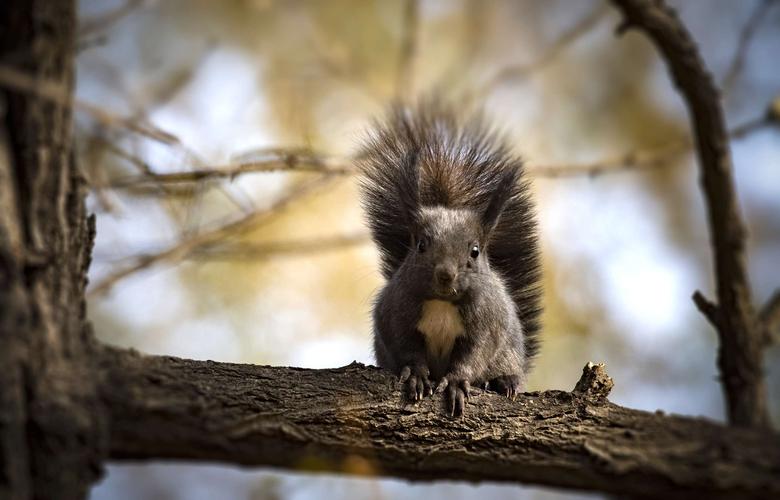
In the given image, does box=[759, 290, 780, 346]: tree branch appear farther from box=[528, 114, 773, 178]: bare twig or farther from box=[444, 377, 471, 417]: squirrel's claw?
box=[528, 114, 773, 178]: bare twig

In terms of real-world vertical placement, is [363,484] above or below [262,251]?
below

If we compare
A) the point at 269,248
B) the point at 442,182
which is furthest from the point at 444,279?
the point at 269,248

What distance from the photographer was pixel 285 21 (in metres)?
6.76

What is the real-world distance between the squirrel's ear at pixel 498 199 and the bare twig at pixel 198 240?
773 mm

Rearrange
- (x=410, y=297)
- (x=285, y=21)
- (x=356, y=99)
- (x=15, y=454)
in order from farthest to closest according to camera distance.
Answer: (x=285, y=21)
(x=356, y=99)
(x=410, y=297)
(x=15, y=454)

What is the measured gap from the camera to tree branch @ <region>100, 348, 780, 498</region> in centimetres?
227

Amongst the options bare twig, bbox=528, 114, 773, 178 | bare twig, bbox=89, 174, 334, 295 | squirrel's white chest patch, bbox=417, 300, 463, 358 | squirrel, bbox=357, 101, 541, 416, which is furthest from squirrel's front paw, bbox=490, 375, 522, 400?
bare twig, bbox=89, 174, 334, 295

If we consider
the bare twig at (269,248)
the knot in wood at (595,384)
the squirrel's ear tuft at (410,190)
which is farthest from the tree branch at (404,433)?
the bare twig at (269,248)

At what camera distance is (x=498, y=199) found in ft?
12.6

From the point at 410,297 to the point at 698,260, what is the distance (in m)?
4.36

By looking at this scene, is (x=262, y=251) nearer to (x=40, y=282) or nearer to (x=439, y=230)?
(x=439, y=230)

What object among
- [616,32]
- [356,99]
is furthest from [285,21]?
[616,32]

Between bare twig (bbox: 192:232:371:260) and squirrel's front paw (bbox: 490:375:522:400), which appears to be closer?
squirrel's front paw (bbox: 490:375:522:400)

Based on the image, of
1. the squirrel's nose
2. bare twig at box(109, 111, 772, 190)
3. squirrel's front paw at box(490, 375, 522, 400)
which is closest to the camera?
bare twig at box(109, 111, 772, 190)
